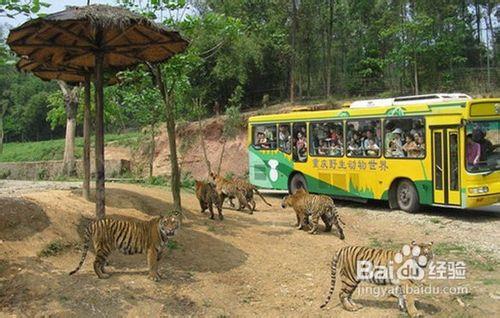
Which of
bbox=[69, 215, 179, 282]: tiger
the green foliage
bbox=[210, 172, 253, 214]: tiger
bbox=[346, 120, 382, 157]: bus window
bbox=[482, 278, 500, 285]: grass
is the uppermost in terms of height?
the green foliage

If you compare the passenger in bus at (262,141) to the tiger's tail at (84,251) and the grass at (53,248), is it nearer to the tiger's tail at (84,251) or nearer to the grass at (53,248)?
the grass at (53,248)

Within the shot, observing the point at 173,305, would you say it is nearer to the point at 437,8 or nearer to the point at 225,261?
the point at 225,261

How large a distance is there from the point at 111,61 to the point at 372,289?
237 inches

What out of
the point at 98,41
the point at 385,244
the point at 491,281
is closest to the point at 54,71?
the point at 98,41

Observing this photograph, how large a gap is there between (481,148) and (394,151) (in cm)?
236

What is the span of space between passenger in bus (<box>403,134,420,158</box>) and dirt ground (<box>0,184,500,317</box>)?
8.78ft

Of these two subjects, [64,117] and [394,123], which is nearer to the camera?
[394,123]

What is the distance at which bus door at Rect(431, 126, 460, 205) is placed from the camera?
1280 cm

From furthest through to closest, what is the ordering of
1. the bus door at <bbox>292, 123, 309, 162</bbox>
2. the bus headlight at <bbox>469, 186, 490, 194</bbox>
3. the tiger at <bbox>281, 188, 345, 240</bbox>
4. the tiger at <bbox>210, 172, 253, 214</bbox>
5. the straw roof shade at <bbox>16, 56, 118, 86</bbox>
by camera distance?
the bus door at <bbox>292, 123, 309, 162</bbox> < the tiger at <bbox>210, 172, 253, 214</bbox> < the bus headlight at <bbox>469, 186, 490, 194</bbox> < the tiger at <bbox>281, 188, 345, 240</bbox> < the straw roof shade at <bbox>16, 56, 118, 86</bbox>

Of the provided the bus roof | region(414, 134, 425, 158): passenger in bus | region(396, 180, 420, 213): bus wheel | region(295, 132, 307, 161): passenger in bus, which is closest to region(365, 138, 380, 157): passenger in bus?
the bus roof

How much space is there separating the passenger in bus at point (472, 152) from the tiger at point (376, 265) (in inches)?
240

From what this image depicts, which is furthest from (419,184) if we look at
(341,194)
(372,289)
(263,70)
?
(263,70)

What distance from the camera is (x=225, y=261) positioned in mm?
8844

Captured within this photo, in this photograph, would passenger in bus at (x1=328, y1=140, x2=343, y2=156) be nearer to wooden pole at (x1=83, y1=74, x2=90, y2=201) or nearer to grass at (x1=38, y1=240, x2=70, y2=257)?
wooden pole at (x1=83, y1=74, x2=90, y2=201)
